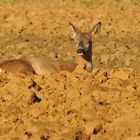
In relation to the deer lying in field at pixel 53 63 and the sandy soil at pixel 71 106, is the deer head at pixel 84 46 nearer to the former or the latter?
the deer lying in field at pixel 53 63

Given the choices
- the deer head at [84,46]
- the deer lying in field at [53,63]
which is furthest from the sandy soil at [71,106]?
the deer head at [84,46]

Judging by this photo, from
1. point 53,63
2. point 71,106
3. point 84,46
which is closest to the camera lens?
point 71,106

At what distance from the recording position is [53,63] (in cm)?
1581

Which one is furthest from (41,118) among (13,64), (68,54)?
(68,54)

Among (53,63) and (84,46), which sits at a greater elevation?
(84,46)

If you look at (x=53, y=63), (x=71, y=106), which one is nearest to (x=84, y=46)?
(x=53, y=63)

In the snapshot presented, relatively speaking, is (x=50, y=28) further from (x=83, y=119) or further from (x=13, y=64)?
(x=83, y=119)

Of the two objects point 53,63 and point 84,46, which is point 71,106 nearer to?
point 53,63

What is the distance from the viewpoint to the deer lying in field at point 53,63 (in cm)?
1466

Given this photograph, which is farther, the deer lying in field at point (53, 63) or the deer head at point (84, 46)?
the deer head at point (84, 46)

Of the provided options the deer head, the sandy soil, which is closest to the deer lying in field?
the deer head

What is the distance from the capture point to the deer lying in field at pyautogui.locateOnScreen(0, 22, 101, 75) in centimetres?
1466

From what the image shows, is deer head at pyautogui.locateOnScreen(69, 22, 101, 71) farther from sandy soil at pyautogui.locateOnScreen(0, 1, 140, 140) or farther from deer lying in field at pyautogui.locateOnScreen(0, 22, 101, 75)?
sandy soil at pyautogui.locateOnScreen(0, 1, 140, 140)

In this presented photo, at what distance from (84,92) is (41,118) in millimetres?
1329
